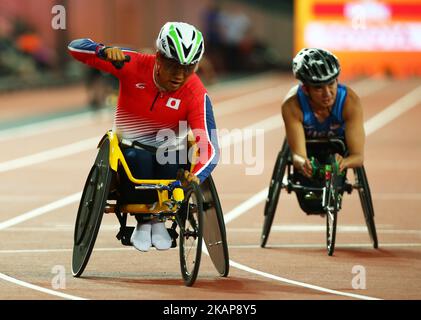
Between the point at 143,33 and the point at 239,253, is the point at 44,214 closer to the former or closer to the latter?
the point at 239,253

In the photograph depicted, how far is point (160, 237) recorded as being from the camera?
9555 mm

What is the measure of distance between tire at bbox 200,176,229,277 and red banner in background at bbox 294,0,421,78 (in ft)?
129

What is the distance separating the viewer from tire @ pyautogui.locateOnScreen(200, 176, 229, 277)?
927 centimetres

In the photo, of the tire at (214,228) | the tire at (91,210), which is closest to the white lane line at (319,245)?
the tire at (214,228)

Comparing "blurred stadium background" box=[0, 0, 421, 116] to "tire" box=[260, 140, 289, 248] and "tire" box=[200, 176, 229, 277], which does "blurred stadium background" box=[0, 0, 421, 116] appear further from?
"tire" box=[200, 176, 229, 277]

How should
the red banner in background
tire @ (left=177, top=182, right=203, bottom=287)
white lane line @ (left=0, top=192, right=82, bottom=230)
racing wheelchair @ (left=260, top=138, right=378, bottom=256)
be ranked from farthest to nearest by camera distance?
the red banner in background → white lane line @ (left=0, top=192, right=82, bottom=230) → racing wheelchair @ (left=260, top=138, right=378, bottom=256) → tire @ (left=177, top=182, right=203, bottom=287)

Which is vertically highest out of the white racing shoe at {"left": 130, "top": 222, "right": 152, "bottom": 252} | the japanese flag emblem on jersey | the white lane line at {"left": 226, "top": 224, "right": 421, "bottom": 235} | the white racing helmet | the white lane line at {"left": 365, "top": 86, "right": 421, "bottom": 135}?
the white racing helmet

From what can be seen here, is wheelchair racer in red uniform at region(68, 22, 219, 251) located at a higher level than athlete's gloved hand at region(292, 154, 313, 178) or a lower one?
higher

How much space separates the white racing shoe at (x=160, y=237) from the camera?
9516 mm

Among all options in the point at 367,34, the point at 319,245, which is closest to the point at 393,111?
the point at 367,34

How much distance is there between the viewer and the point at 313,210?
36.4 ft

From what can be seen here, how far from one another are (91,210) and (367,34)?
40782 millimetres

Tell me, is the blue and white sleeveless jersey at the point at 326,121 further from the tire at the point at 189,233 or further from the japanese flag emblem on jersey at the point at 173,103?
the tire at the point at 189,233

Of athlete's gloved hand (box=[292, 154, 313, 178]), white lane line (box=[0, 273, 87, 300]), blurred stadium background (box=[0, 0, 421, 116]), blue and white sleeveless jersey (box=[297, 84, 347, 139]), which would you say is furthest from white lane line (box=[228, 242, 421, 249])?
blurred stadium background (box=[0, 0, 421, 116])
